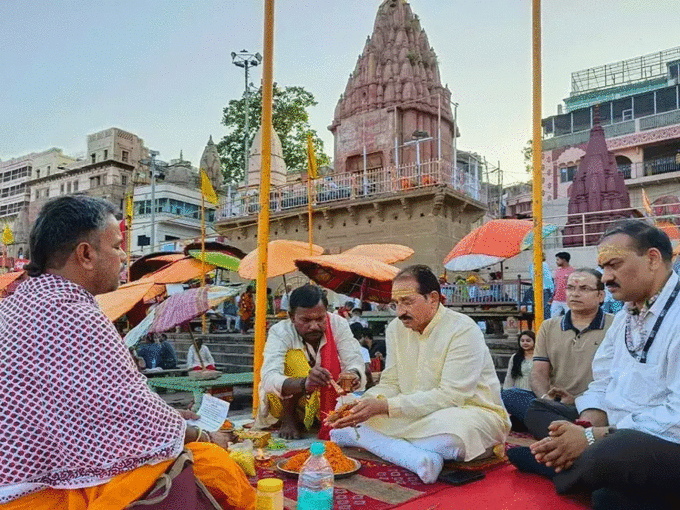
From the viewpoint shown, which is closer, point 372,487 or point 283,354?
point 372,487

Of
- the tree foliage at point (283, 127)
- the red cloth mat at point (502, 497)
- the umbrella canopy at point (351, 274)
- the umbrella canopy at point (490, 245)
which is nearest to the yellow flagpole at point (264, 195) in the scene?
the red cloth mat at point (502, 497)

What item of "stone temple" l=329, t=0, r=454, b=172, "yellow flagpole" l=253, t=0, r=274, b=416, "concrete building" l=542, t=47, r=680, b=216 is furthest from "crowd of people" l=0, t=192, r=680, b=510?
"concrete building" l=542, t=47, r=680, b=216

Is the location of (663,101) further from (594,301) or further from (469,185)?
(594,301)

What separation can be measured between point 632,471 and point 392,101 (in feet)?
71.9

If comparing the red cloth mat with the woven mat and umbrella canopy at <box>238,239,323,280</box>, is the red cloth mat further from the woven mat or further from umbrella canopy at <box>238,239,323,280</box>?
umbrella canopy at <box>238,239,323,280</box>

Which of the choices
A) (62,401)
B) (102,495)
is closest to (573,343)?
(102,495)

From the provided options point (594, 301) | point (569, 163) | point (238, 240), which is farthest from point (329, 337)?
point (569, 163)

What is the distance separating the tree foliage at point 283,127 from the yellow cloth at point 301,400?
2620 cm

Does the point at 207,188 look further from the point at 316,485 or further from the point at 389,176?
the point at 389,176

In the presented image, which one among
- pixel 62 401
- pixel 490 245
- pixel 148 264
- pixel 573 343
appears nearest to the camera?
pixel 62 401

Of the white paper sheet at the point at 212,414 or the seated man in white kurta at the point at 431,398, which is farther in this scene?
the seated man in white kurta at the point at 431,398

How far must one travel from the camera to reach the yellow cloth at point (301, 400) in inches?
181

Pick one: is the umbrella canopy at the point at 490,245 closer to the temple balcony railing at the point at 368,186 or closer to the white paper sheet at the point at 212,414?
the white paper sheet at the point at 212,414

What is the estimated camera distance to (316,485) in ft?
9.00
